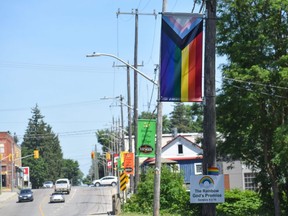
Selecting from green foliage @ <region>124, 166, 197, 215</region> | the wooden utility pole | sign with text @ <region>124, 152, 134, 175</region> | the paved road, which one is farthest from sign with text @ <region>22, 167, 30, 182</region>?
the wooden utility pole

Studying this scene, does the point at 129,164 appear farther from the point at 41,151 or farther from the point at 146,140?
the point at 41,151

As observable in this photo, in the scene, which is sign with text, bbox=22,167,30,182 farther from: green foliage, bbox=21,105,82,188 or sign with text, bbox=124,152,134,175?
sign with text, bbox=124,152,134,175

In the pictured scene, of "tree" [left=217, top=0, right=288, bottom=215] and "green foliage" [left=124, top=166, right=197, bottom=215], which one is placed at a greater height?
"tree" [left=217, top=0, right=288, bottom=215]

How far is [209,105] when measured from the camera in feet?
40.3

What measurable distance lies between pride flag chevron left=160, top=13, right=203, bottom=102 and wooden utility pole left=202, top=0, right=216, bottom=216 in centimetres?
23

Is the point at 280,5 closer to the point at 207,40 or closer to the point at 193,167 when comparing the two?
the point at 207,40

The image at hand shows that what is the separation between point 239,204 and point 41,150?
12908 centimetres

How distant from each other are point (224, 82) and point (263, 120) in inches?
108

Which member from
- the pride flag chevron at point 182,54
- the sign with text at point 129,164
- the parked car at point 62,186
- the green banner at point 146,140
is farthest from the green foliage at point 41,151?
the pride flag chevron at point 182,54

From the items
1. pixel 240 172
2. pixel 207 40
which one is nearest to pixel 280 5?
pixel 207 40

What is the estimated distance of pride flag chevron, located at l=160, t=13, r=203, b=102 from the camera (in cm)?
1253

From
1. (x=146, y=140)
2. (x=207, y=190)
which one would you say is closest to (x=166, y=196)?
(x=146, y=140)

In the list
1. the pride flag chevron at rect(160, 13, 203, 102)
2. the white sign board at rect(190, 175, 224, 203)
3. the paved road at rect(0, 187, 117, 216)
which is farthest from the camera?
the paved road at rect(0, 187, 117, 216)

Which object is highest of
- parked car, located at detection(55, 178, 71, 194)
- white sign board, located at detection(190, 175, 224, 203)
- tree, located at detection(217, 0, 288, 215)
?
tree, located at detection(217, 0, 288, 215)
